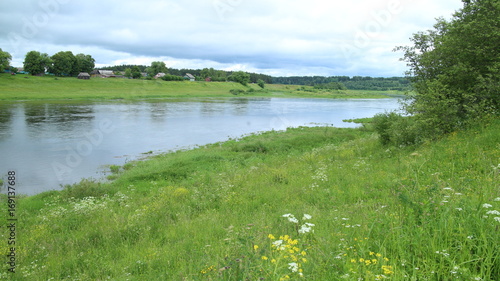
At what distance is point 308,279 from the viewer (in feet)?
12.2

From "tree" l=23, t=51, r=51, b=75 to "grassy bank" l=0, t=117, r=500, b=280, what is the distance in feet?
325

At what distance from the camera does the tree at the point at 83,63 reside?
10344cm

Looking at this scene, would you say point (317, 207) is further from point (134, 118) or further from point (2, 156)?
point (134, 118)

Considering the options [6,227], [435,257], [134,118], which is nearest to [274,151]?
[6,227]

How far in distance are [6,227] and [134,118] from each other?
35.2 meters

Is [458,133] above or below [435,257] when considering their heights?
above

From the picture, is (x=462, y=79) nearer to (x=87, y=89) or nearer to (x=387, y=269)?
(x=387, y=269)

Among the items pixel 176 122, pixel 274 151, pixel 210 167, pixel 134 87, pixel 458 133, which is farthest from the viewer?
pixel 134 87

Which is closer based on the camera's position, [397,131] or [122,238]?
[122,238]

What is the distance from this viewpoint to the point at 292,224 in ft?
21.6

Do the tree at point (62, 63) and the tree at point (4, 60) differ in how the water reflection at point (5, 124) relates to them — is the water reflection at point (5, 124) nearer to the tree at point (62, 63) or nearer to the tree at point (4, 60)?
the tree at point (4, 60)

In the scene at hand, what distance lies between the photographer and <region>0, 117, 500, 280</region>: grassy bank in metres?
3.83

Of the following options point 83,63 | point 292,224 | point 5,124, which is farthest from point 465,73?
point 83,63

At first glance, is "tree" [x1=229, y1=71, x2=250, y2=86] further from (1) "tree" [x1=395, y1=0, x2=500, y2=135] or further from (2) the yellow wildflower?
(2) the yellow wildflower
